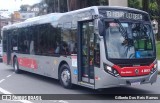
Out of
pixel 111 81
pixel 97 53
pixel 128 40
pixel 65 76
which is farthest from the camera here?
pixel 65 76

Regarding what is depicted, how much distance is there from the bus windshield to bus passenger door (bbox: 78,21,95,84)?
68 cm

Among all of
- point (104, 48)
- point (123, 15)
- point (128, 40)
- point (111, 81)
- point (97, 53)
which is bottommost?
point (111, 81)

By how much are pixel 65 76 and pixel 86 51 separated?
6.33ft

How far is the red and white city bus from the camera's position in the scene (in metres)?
10.8

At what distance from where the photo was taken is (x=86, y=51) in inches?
464

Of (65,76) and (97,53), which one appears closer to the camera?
(97,53)

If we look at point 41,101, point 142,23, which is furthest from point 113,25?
point 41,101

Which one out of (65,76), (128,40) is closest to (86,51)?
(128,40)

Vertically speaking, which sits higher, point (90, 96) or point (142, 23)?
point (142, 23)

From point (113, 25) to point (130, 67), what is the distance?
1414 mm

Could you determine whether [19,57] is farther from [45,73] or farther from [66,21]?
[66,21]

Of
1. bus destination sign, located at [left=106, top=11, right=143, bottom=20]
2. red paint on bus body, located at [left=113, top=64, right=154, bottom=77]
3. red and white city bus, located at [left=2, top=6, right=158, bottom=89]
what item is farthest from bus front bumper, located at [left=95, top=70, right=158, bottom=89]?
bus destination sign, located at [left=106, top=11, right=143, bottom=20]

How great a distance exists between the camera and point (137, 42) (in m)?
11.3

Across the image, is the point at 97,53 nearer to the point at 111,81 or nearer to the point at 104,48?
the point at 104,48
